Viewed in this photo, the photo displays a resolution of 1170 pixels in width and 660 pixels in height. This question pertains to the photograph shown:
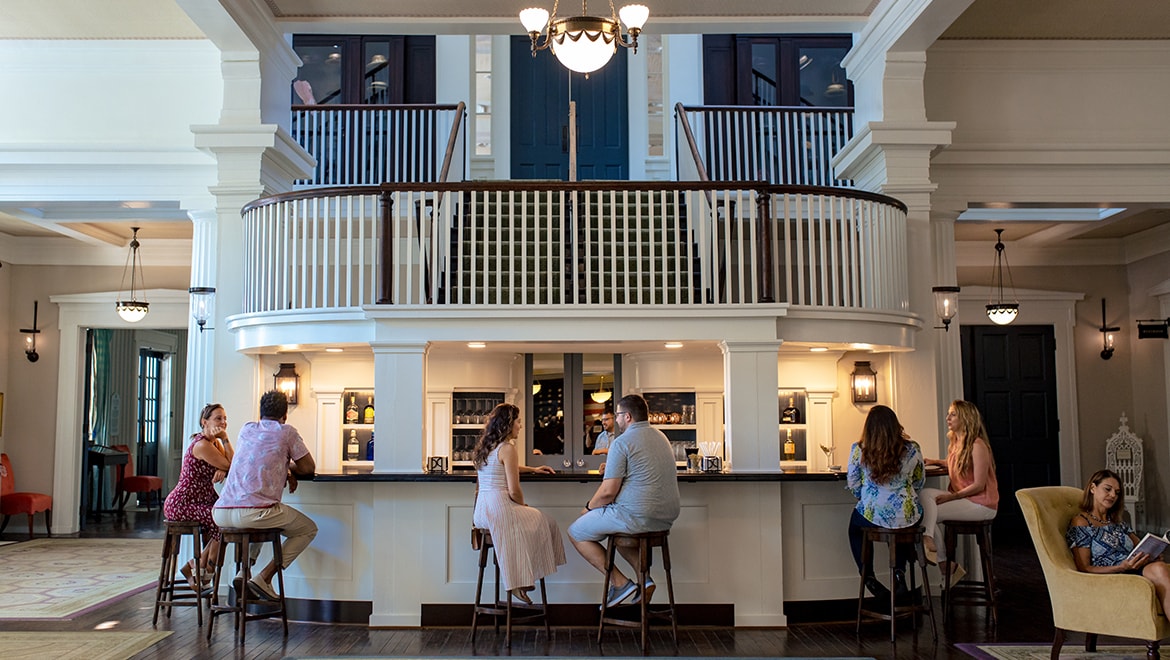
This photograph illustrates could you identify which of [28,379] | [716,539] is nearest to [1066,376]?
[716,539]

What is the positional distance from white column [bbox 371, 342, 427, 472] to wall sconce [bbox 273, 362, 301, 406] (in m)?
2.10

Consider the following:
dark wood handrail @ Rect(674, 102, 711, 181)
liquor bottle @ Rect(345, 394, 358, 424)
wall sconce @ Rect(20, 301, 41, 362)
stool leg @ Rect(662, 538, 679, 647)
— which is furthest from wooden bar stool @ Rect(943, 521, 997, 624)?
wall sconce @ Rect(20, 301, 41, 362)

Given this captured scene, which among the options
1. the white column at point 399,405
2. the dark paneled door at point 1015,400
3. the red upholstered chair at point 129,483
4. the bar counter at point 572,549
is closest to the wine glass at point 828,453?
the bar counter at point 572,549

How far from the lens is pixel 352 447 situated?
9.29m

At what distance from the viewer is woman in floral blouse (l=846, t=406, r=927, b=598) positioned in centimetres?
619

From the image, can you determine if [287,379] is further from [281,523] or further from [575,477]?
[575,477]

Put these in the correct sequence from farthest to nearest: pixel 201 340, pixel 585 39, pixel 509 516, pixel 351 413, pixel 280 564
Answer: pixel 351 413 < pixel 201 340 < pixel 585 39 < pixel 280 564 < pixel 509 516

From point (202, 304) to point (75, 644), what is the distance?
307cm

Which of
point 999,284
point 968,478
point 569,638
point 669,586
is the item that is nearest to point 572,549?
point 569,638

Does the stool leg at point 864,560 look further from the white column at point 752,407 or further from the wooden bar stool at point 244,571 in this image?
the wooden bar stool at point 244,571

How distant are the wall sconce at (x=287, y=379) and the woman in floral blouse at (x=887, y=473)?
15.7 feet

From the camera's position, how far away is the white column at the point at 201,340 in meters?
8.57

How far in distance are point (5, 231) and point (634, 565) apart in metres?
9.77

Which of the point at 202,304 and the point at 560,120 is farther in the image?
the point at 560,120
